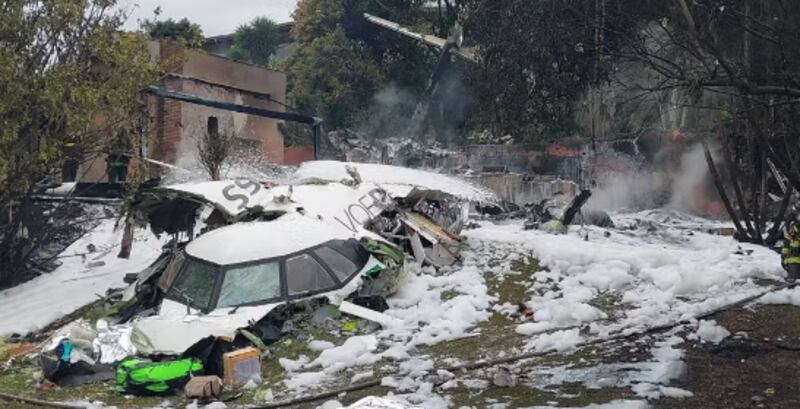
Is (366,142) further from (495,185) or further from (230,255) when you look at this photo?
(230,255)

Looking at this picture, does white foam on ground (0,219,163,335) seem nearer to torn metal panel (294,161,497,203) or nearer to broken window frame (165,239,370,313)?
broken window frame (165,239,370,313)

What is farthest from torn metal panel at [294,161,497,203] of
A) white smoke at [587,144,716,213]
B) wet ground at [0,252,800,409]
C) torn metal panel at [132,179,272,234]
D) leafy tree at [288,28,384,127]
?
leafy tree at [288,28,384,127]

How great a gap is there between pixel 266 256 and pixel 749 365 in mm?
5792

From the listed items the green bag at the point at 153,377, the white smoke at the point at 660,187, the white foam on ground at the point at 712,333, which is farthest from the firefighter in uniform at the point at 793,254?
the white smoke at the point at 660,187

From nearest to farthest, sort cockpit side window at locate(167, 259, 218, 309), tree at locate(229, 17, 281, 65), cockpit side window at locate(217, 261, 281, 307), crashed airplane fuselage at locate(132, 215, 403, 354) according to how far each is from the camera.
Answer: crashed airplane fuselage at locate(132, 215, 403, 354), cockpit side window at locate(217, 261, 281, 307), cockpit side window at locate(167, 259, 218, 309), tree at locate(229, 17, 281, 65)

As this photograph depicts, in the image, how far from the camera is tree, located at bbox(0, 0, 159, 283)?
11.8 m

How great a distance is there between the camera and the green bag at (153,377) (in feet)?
25.2

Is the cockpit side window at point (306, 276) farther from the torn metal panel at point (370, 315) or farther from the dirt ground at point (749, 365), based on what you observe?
the dirt ground at point (749, 365)

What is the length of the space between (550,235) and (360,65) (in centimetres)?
1989

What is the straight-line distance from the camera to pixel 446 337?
894 centimetres

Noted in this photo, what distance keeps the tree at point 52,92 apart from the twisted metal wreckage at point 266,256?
5.19ft

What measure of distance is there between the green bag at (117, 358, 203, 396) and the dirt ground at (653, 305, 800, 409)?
15.1ft

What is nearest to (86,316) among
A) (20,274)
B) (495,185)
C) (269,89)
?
(20,274)

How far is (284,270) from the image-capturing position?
9.82 metres
